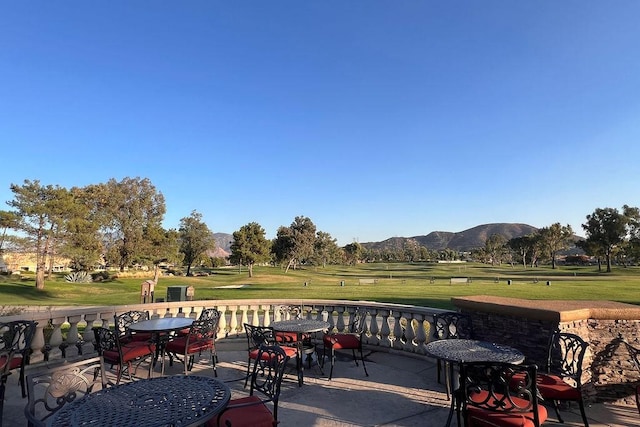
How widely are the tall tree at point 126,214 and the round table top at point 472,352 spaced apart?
1825 inches

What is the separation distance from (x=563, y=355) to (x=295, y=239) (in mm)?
51329

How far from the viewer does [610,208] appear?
173 feet

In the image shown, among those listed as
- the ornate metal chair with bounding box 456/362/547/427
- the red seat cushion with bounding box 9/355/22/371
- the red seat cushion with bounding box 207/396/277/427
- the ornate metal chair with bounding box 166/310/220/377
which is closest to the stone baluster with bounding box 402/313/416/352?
the ornate metal chair with bounding box 166/310/220/377

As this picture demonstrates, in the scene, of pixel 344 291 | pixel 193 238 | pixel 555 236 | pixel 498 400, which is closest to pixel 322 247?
pixel 193 238

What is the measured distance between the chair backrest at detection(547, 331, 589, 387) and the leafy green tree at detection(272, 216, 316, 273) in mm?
51047

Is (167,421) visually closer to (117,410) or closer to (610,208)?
(117,410)

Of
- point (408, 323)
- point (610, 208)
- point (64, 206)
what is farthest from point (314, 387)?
point (610, 208)

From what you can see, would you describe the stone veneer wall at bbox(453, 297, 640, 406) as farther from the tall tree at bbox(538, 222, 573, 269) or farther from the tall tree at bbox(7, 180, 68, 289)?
the tall tree at bbox(538, 222, 573, 269)

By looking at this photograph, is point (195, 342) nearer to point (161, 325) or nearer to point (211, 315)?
point (161, 325)

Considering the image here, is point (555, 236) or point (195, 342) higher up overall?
point (555, 236)

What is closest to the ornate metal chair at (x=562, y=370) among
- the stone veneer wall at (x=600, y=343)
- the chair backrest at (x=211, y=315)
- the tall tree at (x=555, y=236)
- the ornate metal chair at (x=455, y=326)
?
the stone veneer wall at (x=600, y=343)

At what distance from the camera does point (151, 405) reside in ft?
8.58

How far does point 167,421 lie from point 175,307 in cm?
590

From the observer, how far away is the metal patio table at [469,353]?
3.88m
